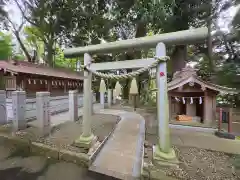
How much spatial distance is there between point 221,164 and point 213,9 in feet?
28.7

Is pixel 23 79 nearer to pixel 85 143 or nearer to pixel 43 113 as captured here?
pixel 43 113

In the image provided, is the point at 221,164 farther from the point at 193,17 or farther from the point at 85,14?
the point at 85,14

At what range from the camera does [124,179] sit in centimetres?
Answer: 272

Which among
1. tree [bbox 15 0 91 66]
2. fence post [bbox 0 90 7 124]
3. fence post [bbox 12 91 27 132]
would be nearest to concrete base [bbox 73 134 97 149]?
fence post [bbox 12 91 27 132]

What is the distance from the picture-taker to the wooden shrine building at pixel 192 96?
5.78m

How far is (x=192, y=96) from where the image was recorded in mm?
6488

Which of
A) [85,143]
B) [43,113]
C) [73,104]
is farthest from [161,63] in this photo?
[73,104]

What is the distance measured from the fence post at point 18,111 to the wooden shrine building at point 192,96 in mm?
6001

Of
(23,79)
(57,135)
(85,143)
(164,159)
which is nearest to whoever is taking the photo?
(164,159)

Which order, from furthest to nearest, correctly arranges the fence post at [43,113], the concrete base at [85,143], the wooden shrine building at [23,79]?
the wooden shrine building at [23,79], the fence post at [43,113], the concrete base at [85,143]

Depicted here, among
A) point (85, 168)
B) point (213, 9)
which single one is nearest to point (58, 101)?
point (85, 168)

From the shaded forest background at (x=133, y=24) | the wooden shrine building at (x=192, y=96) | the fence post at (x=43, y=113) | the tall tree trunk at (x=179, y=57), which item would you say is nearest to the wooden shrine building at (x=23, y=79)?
the fence post at (x=43, y=113)

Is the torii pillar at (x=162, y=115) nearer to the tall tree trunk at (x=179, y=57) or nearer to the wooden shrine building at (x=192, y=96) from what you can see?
the wooden shrine building at (x=192, y=96)

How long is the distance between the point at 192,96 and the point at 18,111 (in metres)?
7.28
